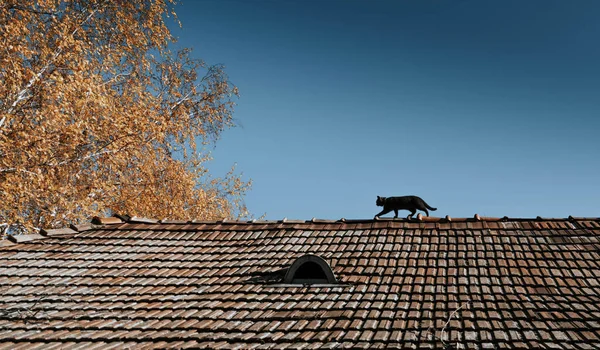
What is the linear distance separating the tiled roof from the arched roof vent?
241 millimetres

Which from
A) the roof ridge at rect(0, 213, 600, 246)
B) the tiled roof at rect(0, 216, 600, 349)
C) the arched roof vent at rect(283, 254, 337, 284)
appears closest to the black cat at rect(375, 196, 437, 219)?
the roof ridge at rect(0, 213, 600, 246)

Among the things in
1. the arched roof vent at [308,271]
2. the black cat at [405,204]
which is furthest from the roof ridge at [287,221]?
the arched roof vent at [308,271]

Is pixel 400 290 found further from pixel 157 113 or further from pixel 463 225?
pixel 157 113

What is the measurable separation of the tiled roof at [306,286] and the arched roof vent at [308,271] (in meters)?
0.24

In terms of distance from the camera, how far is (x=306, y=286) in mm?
9898

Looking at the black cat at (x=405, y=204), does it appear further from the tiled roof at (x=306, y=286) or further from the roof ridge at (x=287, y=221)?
the tiled roof at (x=306, y=286)

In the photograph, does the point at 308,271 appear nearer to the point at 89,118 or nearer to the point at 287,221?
the point at 287,221

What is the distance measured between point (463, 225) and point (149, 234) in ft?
24.6

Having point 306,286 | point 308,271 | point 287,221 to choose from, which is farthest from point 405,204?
point 306,286

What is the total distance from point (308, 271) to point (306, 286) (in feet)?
1.14

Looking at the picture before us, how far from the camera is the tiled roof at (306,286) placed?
809 centimetres

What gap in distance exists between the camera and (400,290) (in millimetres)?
9289

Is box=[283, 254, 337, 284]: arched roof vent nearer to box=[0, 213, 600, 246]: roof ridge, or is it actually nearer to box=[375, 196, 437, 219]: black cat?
box=[0, 213, 600, 246]: roof ridge

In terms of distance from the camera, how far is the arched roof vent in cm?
998
